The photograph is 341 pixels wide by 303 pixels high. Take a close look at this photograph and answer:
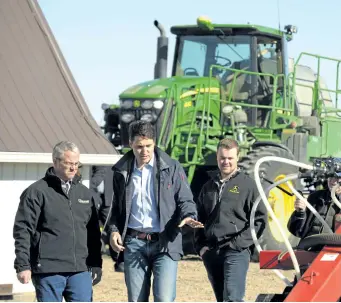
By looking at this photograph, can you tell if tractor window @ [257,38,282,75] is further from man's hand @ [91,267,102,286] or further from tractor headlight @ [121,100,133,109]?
man's hand @ [91,267,102,286]

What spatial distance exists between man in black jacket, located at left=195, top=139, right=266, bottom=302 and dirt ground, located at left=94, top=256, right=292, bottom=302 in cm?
282

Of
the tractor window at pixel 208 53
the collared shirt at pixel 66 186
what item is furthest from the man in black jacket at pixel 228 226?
the tractor window at pixel 208 53

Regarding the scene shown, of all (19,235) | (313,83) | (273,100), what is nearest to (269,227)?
(273,100)

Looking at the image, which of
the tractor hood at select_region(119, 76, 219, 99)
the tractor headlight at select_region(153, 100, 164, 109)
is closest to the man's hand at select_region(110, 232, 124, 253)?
the tractor headlight at select_region(153, 100, 164, 109)

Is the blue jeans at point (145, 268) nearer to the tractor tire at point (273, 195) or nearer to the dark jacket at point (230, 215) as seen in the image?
Result: the dark jacket at point (230, 215)

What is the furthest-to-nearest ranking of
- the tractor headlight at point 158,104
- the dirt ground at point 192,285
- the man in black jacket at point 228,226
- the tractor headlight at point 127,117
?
the tractor headlight at point 127,117
the tractor headlight at point 158,104
the dirt ground at point 192,285
the man in black jacket at point 228,226

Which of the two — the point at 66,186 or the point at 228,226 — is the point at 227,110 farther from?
the point at 66,186

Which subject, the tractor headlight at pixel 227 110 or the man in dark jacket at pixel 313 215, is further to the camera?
the tractor headlight at pixel 227 110

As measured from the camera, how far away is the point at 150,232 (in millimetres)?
Result: 7152

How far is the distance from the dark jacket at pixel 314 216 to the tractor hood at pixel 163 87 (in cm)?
819

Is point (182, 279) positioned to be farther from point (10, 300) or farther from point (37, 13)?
point (37, 13)

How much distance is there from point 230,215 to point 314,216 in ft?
2.06

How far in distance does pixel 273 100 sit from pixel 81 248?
891 cm

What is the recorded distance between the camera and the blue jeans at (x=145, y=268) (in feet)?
23.3
